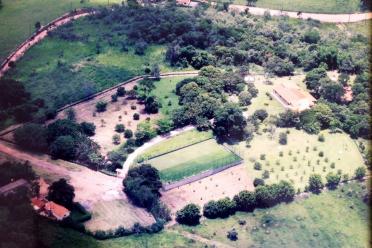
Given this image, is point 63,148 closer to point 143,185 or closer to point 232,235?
point 143,185

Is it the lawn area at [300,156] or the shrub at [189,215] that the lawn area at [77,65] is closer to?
the lawn area at [300,156]

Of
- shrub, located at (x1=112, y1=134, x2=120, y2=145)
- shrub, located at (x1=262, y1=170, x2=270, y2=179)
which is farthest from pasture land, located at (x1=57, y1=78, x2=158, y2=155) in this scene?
shrub, located at (x1=262, y1=170, x2=270, y2=179)

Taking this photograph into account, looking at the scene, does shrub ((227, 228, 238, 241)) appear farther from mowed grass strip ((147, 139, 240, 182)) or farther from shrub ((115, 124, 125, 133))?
shrub ((115, 124, 125, 133))

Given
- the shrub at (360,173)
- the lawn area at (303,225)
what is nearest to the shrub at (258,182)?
the lawn area at (303,225)

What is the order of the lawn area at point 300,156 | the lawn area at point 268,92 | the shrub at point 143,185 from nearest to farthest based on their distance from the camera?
the shrub at point 143,185
the lawn area at point 300,156
the lawn area at point 268,92

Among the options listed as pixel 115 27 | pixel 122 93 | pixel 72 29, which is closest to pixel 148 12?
pixel 115 27

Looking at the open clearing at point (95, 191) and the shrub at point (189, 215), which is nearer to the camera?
the open clearing at point (95, 191)

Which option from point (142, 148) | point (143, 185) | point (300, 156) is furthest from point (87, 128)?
point (300, 156)
